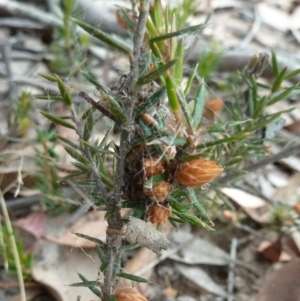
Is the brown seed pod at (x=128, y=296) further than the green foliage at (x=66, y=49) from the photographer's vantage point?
No

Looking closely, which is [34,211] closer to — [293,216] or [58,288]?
[58,288]

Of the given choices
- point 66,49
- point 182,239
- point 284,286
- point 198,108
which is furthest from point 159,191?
point 66,49

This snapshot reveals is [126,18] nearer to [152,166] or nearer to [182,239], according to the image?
[152,166]

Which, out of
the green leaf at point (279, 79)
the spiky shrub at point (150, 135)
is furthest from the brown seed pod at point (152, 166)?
the green leaf at point (279, 79)

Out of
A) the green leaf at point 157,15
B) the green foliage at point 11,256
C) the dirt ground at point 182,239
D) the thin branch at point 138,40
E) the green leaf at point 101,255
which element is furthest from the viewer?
the dirt ground at point 182,239

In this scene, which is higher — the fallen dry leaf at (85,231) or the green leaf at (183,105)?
the green leaf at (183,105)

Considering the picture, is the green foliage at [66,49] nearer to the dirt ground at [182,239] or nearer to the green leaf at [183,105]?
the dirt ground at [182,239]

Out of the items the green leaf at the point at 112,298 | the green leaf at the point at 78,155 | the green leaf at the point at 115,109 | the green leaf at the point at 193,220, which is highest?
the green leaf at the point at 115,109
